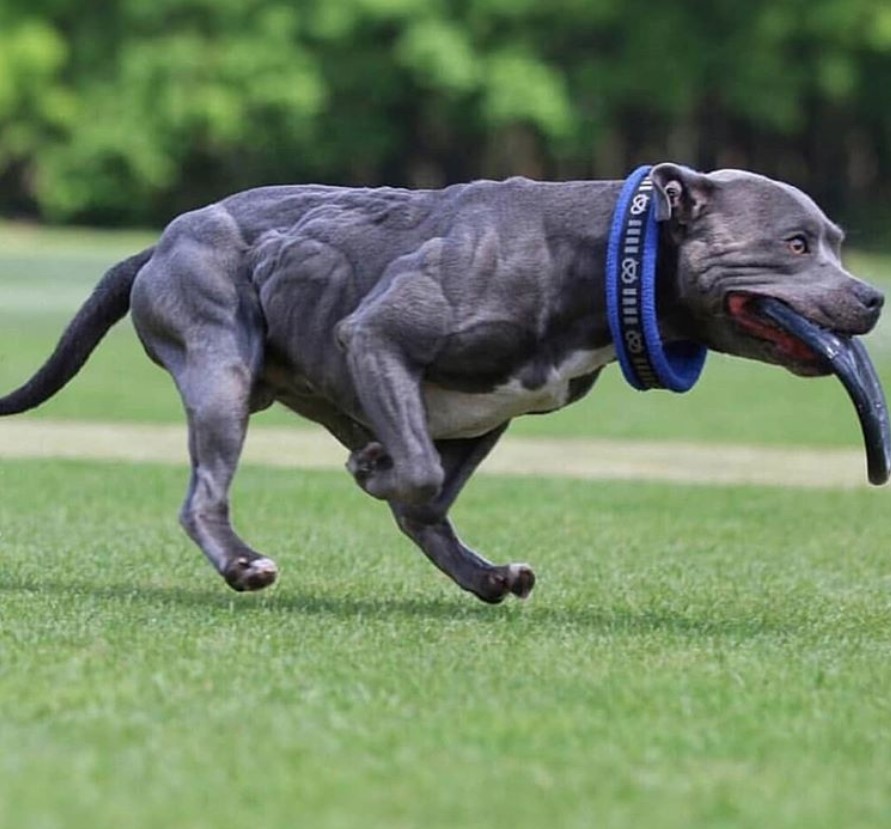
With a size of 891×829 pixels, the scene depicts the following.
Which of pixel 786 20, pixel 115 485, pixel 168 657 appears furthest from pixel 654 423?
pixel 786 20

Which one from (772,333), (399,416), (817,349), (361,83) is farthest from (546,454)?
(361,83)

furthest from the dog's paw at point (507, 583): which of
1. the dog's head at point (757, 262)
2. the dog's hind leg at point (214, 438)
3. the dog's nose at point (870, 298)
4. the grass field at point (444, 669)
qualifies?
the dog's nose at point (870, 298)

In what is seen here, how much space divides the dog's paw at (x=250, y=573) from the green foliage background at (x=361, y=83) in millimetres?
44275

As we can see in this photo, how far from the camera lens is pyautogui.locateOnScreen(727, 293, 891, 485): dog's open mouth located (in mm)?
7219

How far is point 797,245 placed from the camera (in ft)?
23.9

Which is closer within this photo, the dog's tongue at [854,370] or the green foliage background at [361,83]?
the dog's tongue at [854,370]

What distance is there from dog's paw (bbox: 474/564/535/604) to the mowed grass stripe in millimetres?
5333

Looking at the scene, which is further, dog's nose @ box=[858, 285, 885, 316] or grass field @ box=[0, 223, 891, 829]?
dog's nose @ box=[858, 285, 885, 316]

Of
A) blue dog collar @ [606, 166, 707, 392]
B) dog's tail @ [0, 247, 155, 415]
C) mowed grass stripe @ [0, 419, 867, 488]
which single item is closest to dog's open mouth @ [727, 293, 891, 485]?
blue dog collar @ [606, 166, 707, 392]

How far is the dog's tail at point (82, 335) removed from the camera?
8562mm

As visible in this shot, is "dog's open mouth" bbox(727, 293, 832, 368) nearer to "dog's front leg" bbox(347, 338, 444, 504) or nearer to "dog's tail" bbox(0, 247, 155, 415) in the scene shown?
"dog's front leg" bbox(347, 338, 444, 504)

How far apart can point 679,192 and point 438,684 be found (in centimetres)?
207

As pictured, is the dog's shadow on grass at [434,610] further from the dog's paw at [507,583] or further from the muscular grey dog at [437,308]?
the muscular grey dog at [437,308]

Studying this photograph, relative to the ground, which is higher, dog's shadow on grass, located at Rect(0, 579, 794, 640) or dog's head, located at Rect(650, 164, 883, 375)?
dog's head, located at Rect(650, 164, 883, 375)
